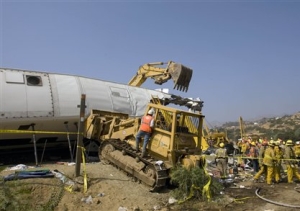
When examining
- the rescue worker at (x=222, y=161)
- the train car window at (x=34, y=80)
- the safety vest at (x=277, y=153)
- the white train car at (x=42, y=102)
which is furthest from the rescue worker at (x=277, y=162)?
the train car window at (x=34, y=80)

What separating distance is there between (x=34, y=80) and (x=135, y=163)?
5.39 meters

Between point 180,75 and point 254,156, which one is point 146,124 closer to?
point 180,75

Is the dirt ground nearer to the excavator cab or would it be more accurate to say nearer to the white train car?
the excavator cab

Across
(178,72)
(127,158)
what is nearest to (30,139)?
(127,158)

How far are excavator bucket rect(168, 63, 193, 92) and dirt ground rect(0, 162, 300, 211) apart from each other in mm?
6577

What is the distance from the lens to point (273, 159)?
11.7m

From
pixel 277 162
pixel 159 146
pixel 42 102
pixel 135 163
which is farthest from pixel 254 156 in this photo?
pixel 42 102

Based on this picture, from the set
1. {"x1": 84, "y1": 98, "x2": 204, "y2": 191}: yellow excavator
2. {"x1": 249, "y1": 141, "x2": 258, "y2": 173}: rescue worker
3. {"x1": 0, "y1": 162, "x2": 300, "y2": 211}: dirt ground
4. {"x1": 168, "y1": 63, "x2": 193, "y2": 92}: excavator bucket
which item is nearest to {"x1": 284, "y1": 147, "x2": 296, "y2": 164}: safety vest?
{"x1": 249, "y1": 141, "x2": 258, "y2": 173}: rescue worker

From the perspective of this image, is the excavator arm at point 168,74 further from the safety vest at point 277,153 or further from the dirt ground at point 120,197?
the dirt ground at point 120,197

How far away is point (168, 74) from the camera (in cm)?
1559

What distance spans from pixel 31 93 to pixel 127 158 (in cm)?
451

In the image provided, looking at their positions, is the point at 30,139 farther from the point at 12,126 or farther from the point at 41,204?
the point at 41,204

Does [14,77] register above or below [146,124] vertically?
above

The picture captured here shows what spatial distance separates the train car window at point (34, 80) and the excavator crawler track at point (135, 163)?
353cm
